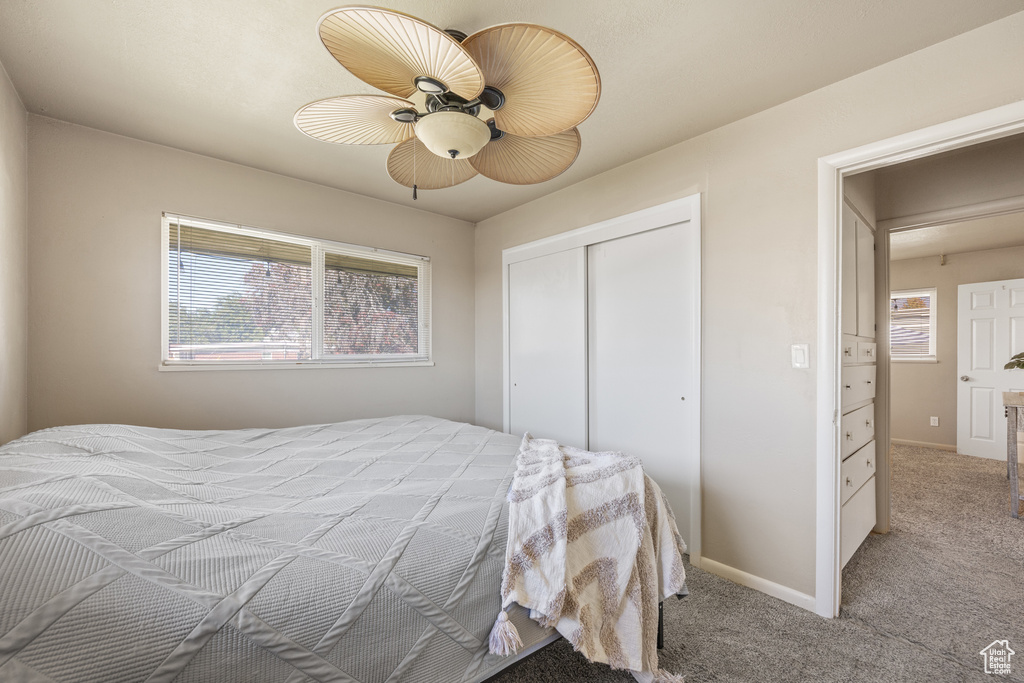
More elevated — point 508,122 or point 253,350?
point 508,122

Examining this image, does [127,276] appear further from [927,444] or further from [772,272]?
[927,444]

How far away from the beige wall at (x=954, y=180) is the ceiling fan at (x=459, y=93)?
7.66 ft

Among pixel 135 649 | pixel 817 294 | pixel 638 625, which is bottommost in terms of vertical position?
pixel 638 625

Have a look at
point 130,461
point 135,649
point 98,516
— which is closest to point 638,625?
point 135,649

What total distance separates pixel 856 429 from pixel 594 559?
6.40ft

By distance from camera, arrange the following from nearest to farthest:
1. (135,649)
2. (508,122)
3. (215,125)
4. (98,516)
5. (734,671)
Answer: (135,649) < (98,516) < (508,122) < (734,671) < (215,125)

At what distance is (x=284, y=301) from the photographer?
9.61 feet

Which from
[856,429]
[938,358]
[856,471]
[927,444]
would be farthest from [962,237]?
[856,471]

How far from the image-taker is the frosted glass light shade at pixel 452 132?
4.45ft

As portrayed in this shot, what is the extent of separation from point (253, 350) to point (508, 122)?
2.33 meters

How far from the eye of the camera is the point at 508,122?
1438 millimetres

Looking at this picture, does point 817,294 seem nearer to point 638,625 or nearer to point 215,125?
point 638,625

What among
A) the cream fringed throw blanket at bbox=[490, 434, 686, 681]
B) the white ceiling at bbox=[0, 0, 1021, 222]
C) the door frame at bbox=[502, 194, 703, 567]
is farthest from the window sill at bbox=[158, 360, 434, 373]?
the cream fringed throw blanket at bbox=[490, 434, 686, 681]

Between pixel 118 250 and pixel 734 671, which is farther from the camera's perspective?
pixel 118 250
